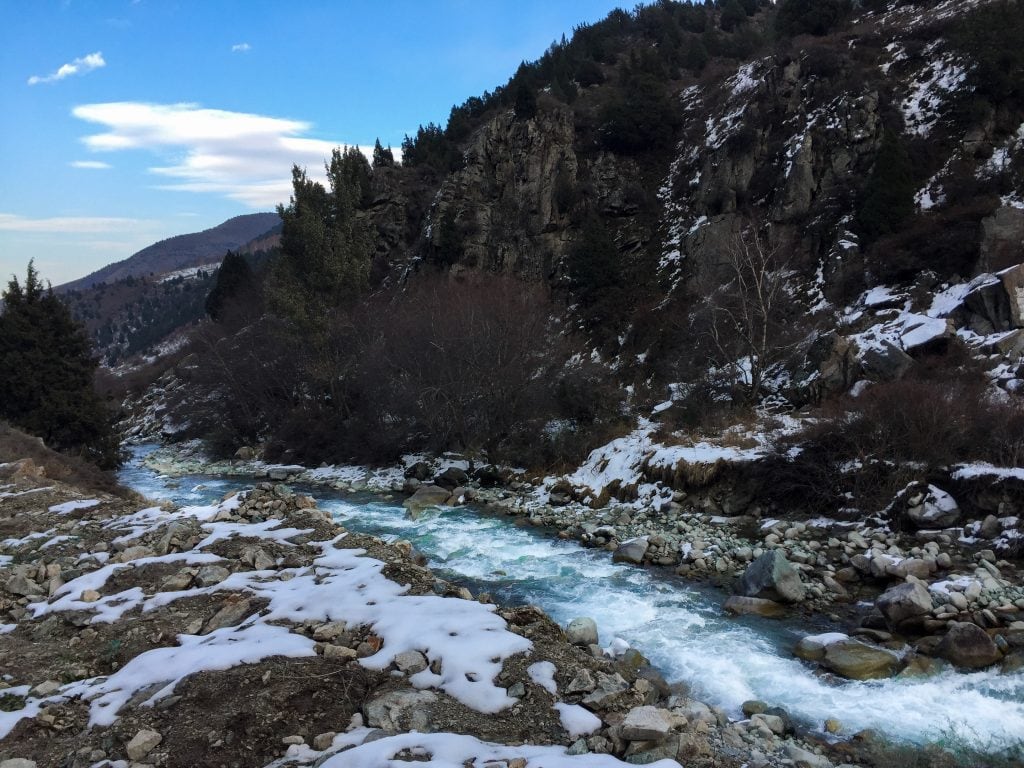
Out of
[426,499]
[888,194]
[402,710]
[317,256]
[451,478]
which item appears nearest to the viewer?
[402,710]

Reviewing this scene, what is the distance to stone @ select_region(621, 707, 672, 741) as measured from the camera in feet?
16.5

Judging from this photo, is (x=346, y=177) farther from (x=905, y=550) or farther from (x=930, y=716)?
(x=930, y=716)

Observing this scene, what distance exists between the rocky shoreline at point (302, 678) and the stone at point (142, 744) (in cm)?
1

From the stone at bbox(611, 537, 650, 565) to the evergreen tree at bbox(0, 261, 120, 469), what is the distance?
1930cm

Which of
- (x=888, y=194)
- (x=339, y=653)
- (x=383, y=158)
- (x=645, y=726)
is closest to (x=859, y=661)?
(x=645, y=726)

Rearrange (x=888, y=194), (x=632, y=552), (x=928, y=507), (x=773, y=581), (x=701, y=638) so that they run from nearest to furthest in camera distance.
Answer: (x=701, y=638) < (x=773, y=581) < (x=928, y=507) < (x=632, y=552) < (x=888, y=194)

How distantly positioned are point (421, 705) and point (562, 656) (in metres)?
1.69

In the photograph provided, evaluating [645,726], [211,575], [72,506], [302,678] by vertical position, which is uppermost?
[72,506]

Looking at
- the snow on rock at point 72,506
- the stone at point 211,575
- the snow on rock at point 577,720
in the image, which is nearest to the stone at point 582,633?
the snow on rock at point 577,720

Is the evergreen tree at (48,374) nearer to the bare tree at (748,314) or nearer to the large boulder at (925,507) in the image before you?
the bare tree at (748,314)

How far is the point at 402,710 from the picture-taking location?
5.36 meters

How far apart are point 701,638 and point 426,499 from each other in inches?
453

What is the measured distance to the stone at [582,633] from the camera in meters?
7.69

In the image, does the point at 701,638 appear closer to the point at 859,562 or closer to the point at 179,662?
the point at 859,562
